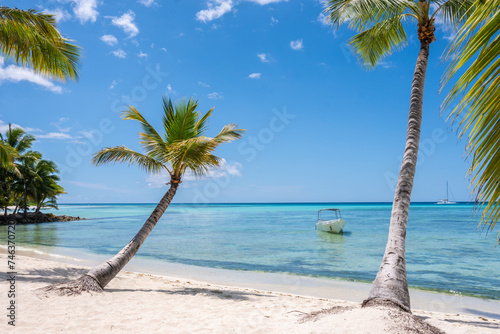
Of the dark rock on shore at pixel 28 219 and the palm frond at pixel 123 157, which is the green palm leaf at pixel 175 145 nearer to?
the palm frond at pixel 123 157

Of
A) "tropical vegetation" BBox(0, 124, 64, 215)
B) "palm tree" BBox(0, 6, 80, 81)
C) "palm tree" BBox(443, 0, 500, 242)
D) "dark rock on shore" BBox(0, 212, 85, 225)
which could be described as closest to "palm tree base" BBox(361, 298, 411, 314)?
"palm tree" BBox(443, 0, 500, 242)

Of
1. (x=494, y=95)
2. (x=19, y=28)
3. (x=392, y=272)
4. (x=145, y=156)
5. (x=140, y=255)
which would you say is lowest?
(x=140, y=255)

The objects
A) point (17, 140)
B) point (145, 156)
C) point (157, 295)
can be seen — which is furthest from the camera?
point (17, 140)

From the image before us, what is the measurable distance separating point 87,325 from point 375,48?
9217mm

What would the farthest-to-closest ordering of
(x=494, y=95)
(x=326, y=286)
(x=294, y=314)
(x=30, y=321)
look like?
(x=326, y=286), (x=294, y=314), (x=30, y=321), (x=494, y=95)

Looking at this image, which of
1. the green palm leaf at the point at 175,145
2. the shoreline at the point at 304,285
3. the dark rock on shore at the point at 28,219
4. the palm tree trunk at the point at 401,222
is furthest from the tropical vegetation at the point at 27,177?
the palm tree trunk at the point at 401,222

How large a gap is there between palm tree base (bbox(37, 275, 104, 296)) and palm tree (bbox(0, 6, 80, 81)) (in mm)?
5578

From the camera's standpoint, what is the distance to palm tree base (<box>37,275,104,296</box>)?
258 inches

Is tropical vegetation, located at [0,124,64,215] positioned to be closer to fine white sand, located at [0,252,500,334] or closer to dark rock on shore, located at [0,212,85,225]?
dark rock on shore, located at [0,212,85,225]

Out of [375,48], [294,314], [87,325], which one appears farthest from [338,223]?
[87,325]

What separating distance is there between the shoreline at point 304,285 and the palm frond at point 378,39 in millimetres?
6968

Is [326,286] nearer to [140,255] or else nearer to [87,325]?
[87,325]

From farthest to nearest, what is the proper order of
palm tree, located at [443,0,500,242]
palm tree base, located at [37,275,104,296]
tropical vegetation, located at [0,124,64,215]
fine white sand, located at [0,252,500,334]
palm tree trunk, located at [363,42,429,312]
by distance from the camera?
tropical vegetation, located at [0,124,64,215], palm tree base, located at [37,275,104,296], palm tree trunk, located at [363,42,429,312], fine white sand, located at [0,252,500,334], palm tree, located at [443,0,500,242]

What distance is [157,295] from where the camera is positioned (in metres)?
7.65
